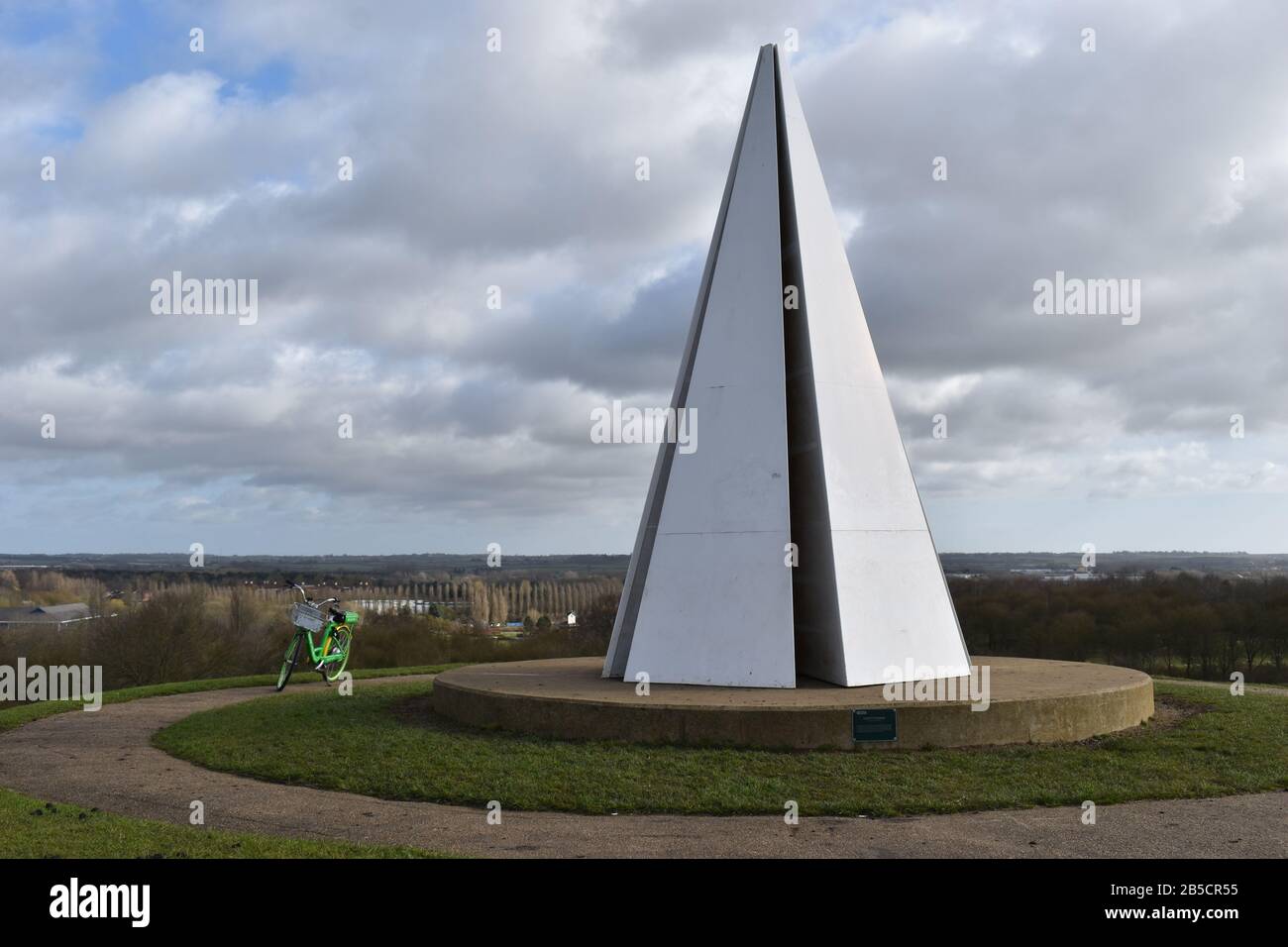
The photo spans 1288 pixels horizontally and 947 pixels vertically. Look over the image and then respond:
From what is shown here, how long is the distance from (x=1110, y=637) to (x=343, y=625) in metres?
24.3

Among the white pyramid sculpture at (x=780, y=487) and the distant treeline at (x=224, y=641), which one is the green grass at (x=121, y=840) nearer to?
the white pyramid sculpture at (x=780, y=487)

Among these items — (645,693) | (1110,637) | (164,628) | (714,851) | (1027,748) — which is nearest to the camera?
(714,851)

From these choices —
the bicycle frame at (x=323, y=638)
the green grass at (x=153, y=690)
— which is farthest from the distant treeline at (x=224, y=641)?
the bicycle frame at (x=323, y=638)

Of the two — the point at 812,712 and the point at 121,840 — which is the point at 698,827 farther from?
the point at 121,840

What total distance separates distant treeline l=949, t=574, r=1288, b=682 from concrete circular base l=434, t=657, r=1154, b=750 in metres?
18.7

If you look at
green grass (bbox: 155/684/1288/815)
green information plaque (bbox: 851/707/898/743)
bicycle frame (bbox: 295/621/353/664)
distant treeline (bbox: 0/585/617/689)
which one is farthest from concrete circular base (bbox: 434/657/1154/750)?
distant treeline (bbox: 0/585/617/689)

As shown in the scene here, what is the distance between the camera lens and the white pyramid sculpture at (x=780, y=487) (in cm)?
1109

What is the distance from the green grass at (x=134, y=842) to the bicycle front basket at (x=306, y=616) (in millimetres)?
7690

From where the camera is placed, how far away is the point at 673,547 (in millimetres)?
11664

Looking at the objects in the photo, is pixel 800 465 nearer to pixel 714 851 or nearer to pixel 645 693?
pixel 645 693

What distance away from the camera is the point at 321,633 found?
15.7 metres

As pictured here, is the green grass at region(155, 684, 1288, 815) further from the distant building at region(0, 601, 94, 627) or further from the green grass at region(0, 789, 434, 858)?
the distant building at region(0, 601, 94, 627)
